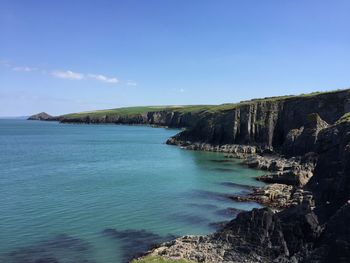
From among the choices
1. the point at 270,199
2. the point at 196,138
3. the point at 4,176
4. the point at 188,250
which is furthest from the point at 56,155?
the point at 188,250

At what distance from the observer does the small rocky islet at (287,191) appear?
32.2 meters

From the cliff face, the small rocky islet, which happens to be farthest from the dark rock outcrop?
the cliff face

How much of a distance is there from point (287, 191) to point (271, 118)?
67282 millimetres

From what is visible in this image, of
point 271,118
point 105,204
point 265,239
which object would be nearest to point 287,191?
point 105,204

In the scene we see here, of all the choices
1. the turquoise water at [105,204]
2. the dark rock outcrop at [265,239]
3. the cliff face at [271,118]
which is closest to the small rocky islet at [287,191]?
the dark rock outcrop at [265,239]

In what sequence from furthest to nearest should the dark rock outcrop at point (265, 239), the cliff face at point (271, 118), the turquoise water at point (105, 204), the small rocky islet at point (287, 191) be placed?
the cliff face at point (271, 118)
the turquoise water at point (105, 204)
the small rocky islet at point (287, 191)
the dark rock outcrop at point (265, 239)

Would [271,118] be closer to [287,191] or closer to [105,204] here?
[287,191]

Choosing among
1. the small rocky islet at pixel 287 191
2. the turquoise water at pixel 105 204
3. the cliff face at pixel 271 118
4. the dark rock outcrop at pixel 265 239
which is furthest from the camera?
the cliff face at pixel 271 118

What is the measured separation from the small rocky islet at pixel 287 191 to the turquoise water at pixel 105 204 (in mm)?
5675

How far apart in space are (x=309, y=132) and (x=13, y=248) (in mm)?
75876

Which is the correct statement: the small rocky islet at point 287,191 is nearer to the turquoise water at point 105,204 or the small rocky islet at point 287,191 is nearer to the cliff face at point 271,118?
the cliff face at point 271,118

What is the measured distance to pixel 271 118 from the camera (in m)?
128

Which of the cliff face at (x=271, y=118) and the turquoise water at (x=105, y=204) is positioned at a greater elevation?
the cliff face at (x=271, y=118)

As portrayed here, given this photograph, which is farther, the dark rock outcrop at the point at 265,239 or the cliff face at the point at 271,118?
the cliff face at the point at 271,118
